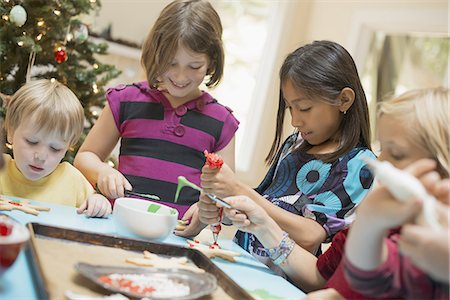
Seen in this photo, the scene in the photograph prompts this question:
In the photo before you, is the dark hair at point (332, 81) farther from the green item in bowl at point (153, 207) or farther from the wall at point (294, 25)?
the wall at point (294, 25)

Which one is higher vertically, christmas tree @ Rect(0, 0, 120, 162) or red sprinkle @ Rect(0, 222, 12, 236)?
christmas tree @ Rect(0, 0, 120, 162)

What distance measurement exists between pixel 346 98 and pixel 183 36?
1.80 feet

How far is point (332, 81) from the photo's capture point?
1578 millimetres

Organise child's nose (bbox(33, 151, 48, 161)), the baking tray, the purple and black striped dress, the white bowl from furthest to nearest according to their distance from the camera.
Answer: the purple and black striped dress → child's nose (bbox(33, 151, 48, 161)) → the white bowl → the baking tray

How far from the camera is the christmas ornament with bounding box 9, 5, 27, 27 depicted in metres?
2.31

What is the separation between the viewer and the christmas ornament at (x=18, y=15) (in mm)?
2314

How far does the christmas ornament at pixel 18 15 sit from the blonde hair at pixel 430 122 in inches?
75.1

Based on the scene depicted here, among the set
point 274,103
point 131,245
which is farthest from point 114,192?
point 274,103

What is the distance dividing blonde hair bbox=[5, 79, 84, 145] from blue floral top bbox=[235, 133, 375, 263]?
0.61 metres

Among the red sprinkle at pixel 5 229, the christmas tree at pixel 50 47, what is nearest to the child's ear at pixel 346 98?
the red sprinkle at pixel 5 229

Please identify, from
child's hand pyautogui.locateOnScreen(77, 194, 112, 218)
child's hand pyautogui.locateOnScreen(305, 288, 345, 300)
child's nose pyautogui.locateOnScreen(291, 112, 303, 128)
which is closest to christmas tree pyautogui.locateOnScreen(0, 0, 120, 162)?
child's hand pyautogui.locateOnScreen(77, 194, 112, 218)

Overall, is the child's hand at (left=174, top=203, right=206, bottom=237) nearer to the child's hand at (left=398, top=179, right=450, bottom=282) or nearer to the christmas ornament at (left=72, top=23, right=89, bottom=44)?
the child's hand at (left=398, top=179, right=450, bottom=282)

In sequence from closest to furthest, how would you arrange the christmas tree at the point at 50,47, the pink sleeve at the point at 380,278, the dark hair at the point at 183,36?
the pink sleeve at the point at 380,278, the dark hair at the point at 183,36, the christmas tree at the point at 50,47

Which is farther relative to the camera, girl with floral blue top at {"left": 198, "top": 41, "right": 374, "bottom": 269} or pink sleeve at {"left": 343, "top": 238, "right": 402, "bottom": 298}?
girl with floral blue top at {"left": 198, "top": 41, "right": 374, "bottom": 269}
